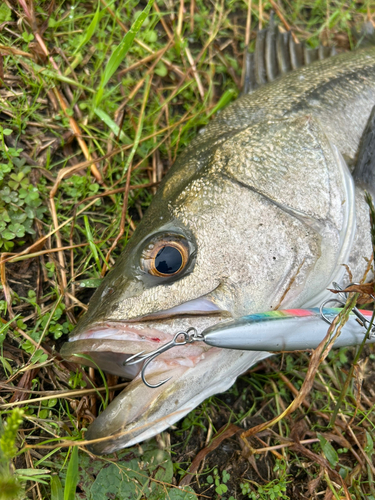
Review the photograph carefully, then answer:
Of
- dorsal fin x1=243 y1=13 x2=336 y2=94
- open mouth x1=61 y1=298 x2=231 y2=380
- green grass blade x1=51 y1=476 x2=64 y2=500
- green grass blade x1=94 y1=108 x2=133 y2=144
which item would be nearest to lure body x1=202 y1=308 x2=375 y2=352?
open mouth x1=61 y1=298 x2=231 y2=380

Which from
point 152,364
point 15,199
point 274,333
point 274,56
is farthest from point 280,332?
point 274,56

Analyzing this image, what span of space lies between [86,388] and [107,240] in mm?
840

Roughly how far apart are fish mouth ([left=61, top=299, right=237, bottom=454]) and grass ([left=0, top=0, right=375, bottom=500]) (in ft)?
0.98

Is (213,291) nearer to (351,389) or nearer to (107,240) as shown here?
(107,240)

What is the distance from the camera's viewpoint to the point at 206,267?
1.65 meters

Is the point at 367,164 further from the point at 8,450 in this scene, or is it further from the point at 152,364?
the point at 8,450

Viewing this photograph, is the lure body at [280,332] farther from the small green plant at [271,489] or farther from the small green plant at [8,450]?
the small green plant at [271,489]

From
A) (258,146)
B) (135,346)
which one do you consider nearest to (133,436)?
(135,346)

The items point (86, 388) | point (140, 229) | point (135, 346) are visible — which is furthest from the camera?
point (86, 388)

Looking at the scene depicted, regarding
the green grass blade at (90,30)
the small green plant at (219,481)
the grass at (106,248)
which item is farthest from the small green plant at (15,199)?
the small green plant at (219,481)

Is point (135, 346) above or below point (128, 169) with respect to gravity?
below

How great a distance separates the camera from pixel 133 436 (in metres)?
1.56

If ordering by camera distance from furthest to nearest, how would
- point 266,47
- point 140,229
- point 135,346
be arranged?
point 266,47, point 140,229, point 135,346

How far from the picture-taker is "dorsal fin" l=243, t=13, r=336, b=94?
273 cm
